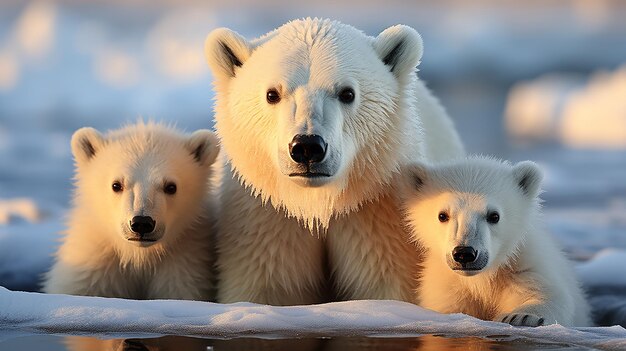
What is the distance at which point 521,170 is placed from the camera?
4.95 m

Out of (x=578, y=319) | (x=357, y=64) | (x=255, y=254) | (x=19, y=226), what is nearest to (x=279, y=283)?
(x=255, y=254)

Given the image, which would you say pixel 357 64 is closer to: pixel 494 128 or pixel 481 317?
pixel 481 317

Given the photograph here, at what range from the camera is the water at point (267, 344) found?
4.01m

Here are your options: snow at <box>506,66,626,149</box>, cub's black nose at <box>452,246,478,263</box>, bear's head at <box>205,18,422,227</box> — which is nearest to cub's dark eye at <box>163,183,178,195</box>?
bear's head at <box>205,18,422,227</box>

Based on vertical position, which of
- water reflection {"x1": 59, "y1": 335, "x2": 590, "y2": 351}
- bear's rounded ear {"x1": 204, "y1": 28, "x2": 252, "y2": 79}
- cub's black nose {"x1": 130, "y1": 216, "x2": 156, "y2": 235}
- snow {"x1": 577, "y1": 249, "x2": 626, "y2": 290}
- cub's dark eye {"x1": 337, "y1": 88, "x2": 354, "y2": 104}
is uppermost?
bear's rounded ear {"x1": 204, "y1": 28, "x2": 252, "y2": 79}

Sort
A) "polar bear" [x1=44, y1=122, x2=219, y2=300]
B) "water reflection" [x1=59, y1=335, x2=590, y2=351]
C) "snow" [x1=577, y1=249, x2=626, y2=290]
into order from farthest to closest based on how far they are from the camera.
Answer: "snow" [x1=577, y1=249, x2=626, y2=290] → "polar bear" [x1=44, y1=122, x2=219, y2=300] → "water reflection" [x1=59, y1=335, x2=590, y2=351]

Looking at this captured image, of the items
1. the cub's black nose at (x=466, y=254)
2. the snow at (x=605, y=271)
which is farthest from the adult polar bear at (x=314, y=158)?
the snow at (x=605, y=271)

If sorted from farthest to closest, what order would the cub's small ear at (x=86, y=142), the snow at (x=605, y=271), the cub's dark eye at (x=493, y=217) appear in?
the snow at (x=605, y=271)
the cub's small ear at (x=86, y=142)
the cub's dark eye at (x=493, y=217)

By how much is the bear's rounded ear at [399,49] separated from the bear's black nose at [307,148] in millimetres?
880

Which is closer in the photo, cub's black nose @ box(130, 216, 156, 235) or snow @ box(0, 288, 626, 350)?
snow @ box(0, 288, 626, 350)

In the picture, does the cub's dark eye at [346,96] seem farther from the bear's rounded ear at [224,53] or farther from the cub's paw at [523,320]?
the cub's paw at [523,320]

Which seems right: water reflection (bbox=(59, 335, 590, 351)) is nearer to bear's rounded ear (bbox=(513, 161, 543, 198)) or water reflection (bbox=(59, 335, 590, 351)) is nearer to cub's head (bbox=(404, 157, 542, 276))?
cub's head (bbox=(404, 157, 542, 276))

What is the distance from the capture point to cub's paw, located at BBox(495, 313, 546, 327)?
14.7 feet

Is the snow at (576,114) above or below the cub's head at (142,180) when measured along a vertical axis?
above
